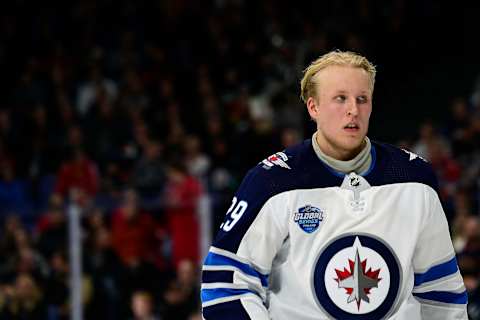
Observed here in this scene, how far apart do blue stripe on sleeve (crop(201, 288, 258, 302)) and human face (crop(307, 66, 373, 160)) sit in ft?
1.62

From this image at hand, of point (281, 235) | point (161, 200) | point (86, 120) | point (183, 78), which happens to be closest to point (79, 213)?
point (161, 200)

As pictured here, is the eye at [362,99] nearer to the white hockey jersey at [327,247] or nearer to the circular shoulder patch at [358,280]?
the white hockey jersey at [327,247]

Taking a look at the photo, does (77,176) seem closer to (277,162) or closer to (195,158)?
(195,158)

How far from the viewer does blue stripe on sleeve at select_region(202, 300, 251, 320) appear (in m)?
3.15

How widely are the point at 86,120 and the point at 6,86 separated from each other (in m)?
1.88

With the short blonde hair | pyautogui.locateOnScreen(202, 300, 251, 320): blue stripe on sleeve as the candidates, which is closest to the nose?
the short blonde hair

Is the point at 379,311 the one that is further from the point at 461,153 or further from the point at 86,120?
the point at 86,120

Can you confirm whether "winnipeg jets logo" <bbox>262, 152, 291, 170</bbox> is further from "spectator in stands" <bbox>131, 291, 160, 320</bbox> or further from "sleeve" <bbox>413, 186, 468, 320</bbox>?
"spectator in stands" <bbox>131, 291, 160, 320</bbox>

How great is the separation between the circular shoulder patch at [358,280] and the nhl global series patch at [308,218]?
7 cm

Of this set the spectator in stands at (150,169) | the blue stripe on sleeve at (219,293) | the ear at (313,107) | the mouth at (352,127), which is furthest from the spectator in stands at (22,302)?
the mouth at (352,127)

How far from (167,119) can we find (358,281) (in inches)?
330

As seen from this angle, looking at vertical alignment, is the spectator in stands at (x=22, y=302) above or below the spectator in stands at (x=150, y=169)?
below

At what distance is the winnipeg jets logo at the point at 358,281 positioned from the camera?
10.2 feet

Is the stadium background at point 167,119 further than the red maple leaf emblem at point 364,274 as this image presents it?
Yes
